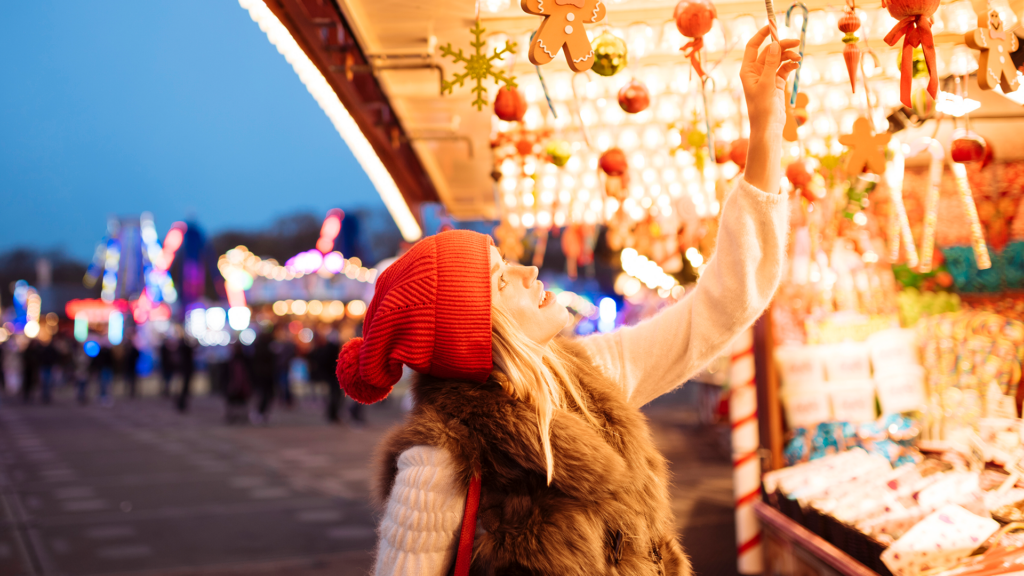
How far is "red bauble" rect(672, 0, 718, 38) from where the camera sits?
173cm

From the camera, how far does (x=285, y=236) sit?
4431 cm

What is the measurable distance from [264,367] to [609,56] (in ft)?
39.1

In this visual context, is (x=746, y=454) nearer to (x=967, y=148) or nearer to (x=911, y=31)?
Result: (x=967, y=148)

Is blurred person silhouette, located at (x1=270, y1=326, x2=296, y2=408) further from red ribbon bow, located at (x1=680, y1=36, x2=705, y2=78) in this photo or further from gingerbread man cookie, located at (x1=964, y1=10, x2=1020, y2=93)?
gingerbread man cookie, located at (x1=964, y1=10, x2=1020, y2=93)

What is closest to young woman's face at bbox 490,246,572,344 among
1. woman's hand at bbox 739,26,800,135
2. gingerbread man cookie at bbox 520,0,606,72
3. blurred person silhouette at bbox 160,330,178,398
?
gingerbread man cookie at bbox 520,0,606,72

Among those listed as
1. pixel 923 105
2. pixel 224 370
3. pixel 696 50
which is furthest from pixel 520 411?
pixel 224 370

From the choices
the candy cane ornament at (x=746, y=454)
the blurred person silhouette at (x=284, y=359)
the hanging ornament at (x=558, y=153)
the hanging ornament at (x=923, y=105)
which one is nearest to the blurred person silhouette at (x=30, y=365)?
the blurred person silhouette at (x=284, y=359)

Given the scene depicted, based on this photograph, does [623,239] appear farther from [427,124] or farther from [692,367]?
[692,367]

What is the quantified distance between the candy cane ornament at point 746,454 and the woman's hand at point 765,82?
9.51ft

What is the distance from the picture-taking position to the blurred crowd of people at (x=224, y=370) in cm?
1270

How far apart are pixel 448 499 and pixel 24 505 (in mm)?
7091

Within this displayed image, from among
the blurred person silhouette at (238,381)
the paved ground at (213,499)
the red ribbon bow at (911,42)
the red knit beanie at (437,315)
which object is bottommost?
the paved ground at (213,499)

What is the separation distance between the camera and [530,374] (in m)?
1.44

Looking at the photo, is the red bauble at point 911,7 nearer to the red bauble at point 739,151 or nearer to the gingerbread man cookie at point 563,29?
the gingerbread man cookie at point 563,29
